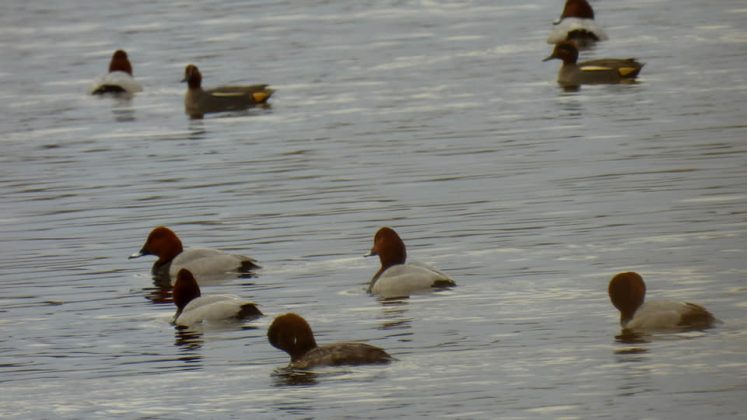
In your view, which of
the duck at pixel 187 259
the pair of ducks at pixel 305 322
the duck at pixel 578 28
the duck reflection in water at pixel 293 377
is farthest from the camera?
the duck at pixel 578 28

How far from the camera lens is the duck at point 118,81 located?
37.4 metres

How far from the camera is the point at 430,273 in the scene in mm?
17719

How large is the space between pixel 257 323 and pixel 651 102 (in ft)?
49.2

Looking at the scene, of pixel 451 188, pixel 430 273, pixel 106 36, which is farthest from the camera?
pixel 106 36

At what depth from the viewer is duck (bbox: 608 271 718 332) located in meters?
15.1

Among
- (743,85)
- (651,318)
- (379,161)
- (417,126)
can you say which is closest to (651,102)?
(743,85)

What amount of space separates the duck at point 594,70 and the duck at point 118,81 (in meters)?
8.52

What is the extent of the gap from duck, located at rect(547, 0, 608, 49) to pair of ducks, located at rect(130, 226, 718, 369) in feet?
68.6

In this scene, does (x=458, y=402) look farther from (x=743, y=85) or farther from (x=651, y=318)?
(x=743, y=85)

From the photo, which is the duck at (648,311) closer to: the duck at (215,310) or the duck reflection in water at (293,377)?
the duck reflection in water at (293,377)

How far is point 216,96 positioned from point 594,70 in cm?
663

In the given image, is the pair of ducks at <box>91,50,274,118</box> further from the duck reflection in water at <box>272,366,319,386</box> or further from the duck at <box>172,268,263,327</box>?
the duck reflection in water at <box>272,366,319,386</box>

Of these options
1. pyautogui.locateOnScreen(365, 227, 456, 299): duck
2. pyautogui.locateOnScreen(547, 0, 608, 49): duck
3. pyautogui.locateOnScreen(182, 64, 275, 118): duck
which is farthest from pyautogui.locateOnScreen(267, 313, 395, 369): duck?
pyautogui.locateOnScreen(547, 0, 608, 49): duck

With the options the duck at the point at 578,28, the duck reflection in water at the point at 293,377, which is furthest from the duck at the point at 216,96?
the duck reflection in water at the point at 293,377
